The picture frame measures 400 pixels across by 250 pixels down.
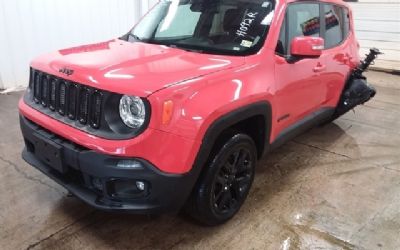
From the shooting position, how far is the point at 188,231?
2424 mm

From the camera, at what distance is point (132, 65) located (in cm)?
216

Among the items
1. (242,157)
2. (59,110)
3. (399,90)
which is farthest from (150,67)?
(399,90)

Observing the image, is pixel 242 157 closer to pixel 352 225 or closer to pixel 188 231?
pixel 188 231

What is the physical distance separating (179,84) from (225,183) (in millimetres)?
797

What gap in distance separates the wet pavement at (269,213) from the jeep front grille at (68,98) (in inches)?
30.8

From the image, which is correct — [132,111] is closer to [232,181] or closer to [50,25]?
[232,181]

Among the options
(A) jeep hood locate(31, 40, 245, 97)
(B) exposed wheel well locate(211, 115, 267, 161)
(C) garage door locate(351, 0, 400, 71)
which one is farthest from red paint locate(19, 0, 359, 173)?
(C) garage door locate(351, 0, 400, 71)

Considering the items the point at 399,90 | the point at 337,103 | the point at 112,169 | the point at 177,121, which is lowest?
the point at 399,90

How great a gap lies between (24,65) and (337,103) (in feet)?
14.9

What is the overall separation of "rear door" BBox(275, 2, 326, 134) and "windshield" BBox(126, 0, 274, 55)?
0.21 metres

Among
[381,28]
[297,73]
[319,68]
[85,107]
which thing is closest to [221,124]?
[85,107]

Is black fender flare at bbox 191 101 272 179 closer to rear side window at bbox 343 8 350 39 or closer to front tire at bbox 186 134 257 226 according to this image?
front tire at bbox 186 134 257 226

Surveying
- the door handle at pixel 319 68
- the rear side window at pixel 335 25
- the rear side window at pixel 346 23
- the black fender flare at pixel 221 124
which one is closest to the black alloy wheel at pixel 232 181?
the black fender flare at pixel 221 124

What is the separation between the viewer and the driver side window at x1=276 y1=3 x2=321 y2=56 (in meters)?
2.72
